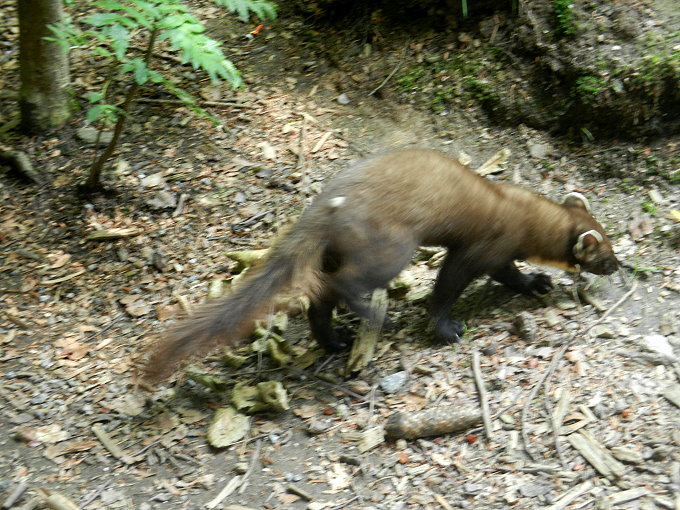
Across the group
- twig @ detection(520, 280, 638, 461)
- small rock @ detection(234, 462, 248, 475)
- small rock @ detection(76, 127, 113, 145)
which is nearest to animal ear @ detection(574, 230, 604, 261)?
twig @ detection(520, 280, 638, 461)

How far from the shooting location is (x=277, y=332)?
20.2 feet

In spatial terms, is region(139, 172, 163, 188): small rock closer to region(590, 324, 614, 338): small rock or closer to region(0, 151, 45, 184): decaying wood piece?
region(0, 151, 45, 184): decaying wood piece

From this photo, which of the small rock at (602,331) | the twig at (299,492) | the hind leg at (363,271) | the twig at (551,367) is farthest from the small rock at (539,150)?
the twig at (299,492)

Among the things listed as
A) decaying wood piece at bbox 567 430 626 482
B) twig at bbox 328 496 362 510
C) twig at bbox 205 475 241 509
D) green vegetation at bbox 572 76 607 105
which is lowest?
twig at bbox 205 475 241 509

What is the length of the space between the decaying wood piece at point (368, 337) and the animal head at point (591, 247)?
1.71 meters

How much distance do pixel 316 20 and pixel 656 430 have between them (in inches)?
237

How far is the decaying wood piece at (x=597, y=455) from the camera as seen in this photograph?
462cm

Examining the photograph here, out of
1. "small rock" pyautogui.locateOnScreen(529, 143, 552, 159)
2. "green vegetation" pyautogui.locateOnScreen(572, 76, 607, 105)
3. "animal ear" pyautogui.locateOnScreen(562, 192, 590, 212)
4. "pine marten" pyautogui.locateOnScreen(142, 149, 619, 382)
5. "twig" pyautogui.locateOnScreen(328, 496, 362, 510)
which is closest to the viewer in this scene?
"twig" pyautogui.locateOnScreen(328, 496, 362, 510)

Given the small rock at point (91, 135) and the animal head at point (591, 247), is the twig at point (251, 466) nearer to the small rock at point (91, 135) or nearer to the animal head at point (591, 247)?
the animal head at point (591, 247)

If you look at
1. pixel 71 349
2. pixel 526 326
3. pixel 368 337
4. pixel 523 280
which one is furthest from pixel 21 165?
pixel 526 326

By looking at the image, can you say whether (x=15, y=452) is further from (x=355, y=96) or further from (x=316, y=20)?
(x=316, y=20)

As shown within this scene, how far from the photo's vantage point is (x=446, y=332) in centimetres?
585

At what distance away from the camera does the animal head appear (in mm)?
5988

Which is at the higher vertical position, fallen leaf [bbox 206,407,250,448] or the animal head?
the animal head
